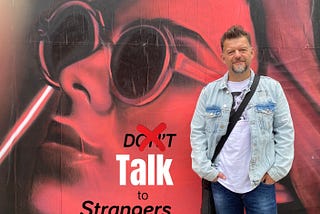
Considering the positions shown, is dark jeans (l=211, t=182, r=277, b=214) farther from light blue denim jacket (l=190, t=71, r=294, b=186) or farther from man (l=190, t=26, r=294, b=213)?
light blue denim jacket (l=190, t=71, r=294, b=186)

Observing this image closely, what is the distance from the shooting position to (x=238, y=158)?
2322mm

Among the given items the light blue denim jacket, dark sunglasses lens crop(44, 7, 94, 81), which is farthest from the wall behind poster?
the light blue denim jacket

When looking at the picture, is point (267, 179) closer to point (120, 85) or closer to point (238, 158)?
point (238, 158)

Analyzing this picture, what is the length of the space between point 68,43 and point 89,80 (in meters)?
0.34

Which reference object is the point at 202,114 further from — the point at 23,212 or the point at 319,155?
the point at 23,212

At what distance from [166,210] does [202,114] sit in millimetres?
1086

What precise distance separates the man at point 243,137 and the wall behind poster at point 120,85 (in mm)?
682

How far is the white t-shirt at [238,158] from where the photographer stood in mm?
2318

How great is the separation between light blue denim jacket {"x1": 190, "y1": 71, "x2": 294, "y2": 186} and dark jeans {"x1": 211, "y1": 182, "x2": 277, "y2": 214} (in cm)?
11

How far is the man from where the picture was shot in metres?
2.29

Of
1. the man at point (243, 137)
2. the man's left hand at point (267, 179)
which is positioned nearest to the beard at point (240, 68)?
the man at point (243, 137)

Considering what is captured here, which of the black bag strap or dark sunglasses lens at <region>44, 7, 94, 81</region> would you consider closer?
the black bag strap

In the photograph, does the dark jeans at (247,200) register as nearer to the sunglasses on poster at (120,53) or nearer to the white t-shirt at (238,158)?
the white t-shirt at (238,158)

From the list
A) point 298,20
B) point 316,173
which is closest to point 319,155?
point 316,173
